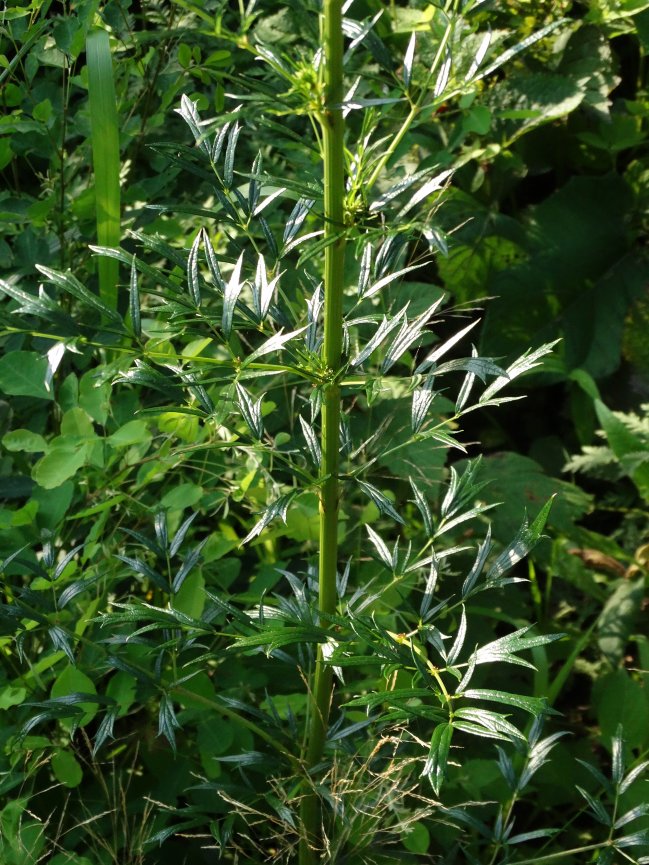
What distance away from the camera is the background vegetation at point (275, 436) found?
3.20 ft

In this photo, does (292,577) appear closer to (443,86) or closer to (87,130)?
(443,86)

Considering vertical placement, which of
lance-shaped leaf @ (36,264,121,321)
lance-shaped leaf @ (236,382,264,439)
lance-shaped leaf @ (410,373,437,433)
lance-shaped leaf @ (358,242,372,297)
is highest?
lance-shaped leaf @ (358,242,372,297)

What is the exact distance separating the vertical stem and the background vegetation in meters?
0.02

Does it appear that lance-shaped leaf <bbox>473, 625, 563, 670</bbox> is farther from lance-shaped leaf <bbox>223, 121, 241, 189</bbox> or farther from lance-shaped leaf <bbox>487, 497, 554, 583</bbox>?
lance-shaped leaf <bbox>223, 121, 241, 189</bbox>

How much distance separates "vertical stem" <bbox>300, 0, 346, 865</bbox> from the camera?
0.80m

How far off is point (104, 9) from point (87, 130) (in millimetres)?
173

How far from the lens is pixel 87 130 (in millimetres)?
1468

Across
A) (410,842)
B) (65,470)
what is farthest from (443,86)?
(410,842)

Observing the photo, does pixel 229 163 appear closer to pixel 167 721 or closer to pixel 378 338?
pixel 378 338

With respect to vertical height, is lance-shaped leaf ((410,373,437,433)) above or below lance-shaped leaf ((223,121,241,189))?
below

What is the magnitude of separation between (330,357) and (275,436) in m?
0.53

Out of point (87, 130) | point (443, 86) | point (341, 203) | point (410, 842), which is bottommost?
point (410, 842)

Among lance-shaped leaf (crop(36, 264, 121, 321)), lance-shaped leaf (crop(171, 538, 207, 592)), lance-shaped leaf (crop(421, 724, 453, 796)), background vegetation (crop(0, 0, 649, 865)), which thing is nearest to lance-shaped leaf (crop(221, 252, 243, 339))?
background vegetation (crop(0, 0, 649, 865))

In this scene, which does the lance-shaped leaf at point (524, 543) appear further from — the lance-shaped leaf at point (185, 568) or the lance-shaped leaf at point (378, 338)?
the lance-shaped leaf at point (185, 568)
